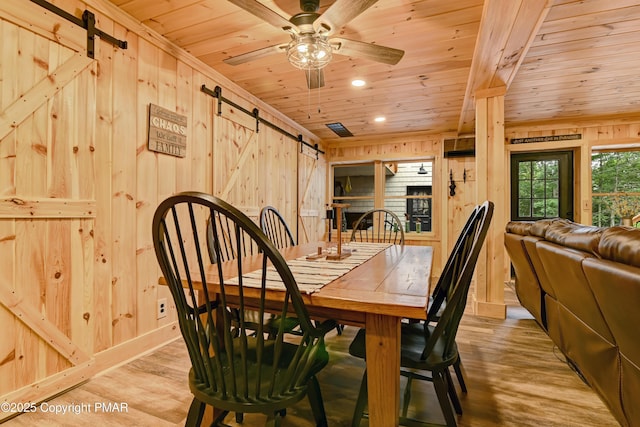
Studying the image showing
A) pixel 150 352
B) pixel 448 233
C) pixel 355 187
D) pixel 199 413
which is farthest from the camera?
pixel 355 187

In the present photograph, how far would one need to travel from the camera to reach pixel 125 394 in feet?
5.59

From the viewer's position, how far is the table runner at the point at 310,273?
114 cm

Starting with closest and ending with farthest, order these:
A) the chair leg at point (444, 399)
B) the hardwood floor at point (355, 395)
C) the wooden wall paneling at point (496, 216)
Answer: the chair leg at point (444, 399)
the hardwood floor at point (355, 395)
the wooden wall paneling at point (496, 216)

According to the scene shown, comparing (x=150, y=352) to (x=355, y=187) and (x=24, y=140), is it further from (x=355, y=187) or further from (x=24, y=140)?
(x=355, y=187)

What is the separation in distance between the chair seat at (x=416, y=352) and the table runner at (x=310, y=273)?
1.02 feet

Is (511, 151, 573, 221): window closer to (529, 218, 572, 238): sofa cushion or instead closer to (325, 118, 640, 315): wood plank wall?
(325, 118, 640, 315): wood plank wall

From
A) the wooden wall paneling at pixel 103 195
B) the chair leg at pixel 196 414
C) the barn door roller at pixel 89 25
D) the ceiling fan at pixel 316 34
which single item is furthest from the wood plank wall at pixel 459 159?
the barn door roller at pixel 89 25

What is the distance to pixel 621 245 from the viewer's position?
3.67 feet

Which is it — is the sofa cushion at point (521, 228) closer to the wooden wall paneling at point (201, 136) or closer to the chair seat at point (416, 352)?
the chair seat at point (416, 352)

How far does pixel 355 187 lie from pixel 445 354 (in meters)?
5.48

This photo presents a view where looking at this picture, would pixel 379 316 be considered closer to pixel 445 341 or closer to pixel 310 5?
pixel 445 341

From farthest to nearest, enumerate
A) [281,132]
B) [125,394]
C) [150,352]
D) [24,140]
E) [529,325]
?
[281,132] < [529,325] < [150,352] < [125,394] < [24,140]

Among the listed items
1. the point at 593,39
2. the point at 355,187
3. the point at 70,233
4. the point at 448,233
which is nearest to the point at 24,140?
the point at 70,233

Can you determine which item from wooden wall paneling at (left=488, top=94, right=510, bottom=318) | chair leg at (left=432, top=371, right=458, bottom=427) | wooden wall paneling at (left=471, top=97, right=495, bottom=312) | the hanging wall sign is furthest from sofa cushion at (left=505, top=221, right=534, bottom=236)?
the hanging wall sign
